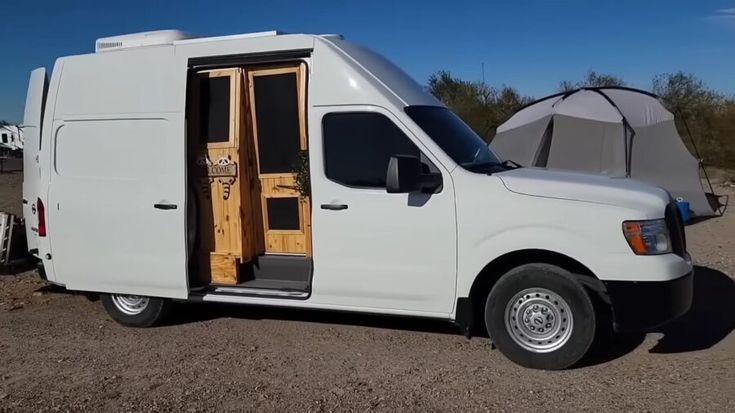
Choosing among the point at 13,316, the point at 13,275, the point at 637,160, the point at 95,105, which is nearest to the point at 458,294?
the point at 95,105

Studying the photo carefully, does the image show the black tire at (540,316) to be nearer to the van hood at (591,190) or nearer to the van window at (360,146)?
the van hood at (591,190)

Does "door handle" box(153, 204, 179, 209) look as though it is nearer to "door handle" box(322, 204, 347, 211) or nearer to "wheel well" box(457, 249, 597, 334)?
"door handle" box(322, 204, 347, 211)

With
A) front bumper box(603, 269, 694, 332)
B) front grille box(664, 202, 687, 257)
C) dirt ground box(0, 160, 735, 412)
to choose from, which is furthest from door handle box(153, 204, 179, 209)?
front grille box(664, 202, 687, 257)

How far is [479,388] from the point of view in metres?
5.01

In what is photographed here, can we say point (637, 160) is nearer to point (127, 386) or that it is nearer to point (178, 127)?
point (178, 127)

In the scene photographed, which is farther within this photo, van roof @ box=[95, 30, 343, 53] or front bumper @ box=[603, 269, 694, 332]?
van roof @ box=[95, 30, 343, 53]

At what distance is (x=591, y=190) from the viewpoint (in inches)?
206

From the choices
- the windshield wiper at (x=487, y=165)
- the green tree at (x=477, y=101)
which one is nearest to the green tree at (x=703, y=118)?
the green tree at (x=477, y=101)

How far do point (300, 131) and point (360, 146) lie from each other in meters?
0.99

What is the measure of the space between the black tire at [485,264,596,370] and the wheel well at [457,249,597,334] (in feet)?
0.36

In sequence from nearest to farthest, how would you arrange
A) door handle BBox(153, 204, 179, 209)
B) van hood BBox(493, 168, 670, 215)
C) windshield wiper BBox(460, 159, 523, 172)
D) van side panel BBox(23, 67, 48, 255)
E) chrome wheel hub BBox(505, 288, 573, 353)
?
van hood BBox(493, 168, 670, 215), chrome wheel hub BBox(505, 288, 573, 353), windshield wiper BBox(460, 159, 523, 172), door handle BBox(153, 204, 179, 209), van side panel BBox(23, 67, 48, 255)

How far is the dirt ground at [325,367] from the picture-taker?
4.84m

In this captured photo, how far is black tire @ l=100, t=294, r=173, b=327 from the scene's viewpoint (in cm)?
675

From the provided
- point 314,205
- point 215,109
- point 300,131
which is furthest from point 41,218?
point 314,205
